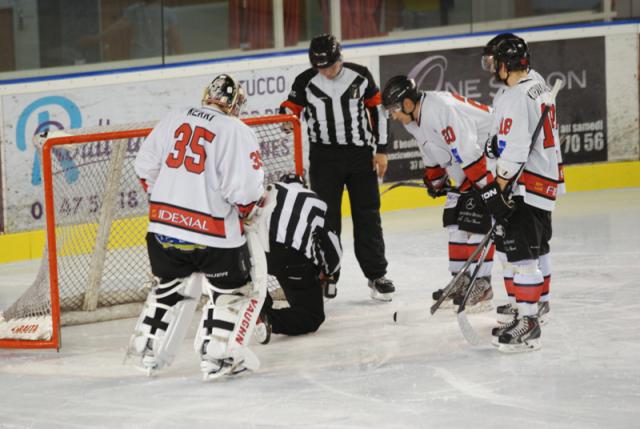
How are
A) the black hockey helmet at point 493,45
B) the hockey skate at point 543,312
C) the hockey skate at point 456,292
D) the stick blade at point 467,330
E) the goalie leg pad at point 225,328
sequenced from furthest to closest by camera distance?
the hockey skate at point 456,292 → the hockey skate at point 543,312 → the stick blade at point 467,330 → the black hockey helmet at point 493,45 → the goalie leg pad at point 225,328

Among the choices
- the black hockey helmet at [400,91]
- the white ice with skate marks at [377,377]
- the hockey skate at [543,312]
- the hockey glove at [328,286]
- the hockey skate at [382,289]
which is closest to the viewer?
the white ice with skate marks at [377,377]

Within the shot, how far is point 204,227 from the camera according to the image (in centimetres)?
416

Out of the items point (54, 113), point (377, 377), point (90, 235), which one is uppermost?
point (54, 113)

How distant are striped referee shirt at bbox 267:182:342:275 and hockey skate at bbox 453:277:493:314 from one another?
688mm

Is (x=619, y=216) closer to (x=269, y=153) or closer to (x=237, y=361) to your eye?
(x=269, y=153)

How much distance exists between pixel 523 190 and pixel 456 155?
0.52 meters

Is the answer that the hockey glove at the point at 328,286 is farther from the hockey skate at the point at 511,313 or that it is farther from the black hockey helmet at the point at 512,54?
the black hockey helmet at the point at 512,54

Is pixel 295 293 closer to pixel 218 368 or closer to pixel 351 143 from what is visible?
pixel 218 368

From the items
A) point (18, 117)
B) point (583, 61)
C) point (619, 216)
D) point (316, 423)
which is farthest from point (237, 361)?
point (583, 61)

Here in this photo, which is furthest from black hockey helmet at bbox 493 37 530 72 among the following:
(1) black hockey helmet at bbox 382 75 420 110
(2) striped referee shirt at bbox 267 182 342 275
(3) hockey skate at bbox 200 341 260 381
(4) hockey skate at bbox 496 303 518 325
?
(3) hockey skate at bbox 200 341 260 381

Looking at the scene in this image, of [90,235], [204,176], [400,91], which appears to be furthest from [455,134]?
[90,235]

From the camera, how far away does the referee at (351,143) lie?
560cm

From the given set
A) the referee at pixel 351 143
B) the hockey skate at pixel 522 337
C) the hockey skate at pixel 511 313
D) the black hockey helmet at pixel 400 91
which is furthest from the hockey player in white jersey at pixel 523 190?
the referee at pixel 351 143

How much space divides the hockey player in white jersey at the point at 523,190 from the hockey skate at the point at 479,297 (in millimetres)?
627
